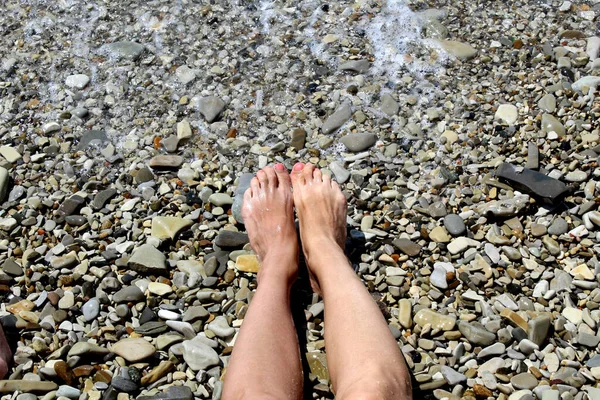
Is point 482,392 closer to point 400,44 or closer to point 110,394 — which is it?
point 110,394

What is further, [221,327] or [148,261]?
[148,261]

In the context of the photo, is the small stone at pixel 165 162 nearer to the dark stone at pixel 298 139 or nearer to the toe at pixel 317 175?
the dark stone at pixel 298 139

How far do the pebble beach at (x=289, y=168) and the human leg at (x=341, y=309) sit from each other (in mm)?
133

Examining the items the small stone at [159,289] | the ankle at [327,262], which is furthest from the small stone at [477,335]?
the small stone at [159,289]

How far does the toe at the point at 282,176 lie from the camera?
3.03 metres

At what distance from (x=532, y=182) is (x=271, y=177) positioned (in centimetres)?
121

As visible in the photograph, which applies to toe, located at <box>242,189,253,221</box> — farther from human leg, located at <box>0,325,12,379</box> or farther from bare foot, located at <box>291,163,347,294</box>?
human leg, located at <box>0,325,12,379</box>

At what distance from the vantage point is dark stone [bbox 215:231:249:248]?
9.25ft

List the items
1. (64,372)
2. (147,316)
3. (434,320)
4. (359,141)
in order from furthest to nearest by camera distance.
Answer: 1. (359,141)
2. (147,316)
3. (434,320)
4. (64,372)

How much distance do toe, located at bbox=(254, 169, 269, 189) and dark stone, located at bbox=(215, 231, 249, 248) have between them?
0.84 feet

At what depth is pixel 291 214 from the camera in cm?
300

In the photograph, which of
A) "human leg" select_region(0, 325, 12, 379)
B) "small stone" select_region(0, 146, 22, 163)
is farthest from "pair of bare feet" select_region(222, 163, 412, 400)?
"small stone" select_region(0, 146, 22, 163)

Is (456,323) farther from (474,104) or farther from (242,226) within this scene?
(474,104)

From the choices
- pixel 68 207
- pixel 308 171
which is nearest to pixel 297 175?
pixel 308 171
